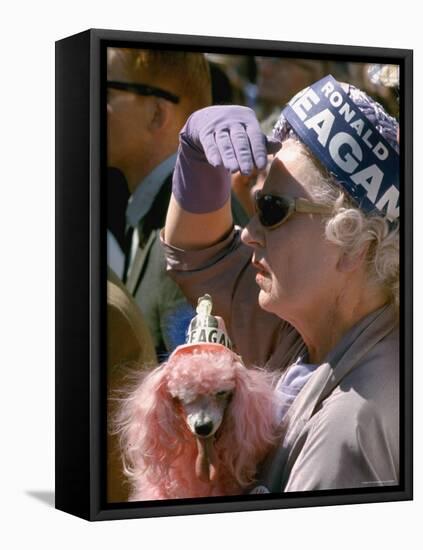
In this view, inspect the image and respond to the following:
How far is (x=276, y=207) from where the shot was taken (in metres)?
6.68

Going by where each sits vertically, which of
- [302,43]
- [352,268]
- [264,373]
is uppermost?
[302,43]

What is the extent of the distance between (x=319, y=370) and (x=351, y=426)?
264mm

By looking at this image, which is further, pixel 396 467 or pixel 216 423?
pixel 396 467

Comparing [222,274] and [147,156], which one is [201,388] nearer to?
[222,274]

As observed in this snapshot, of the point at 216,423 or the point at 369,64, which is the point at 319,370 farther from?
the point at 369,64

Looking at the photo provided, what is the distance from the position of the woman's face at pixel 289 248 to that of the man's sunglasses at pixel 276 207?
0.06ft

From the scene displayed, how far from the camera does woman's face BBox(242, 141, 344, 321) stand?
668 cm

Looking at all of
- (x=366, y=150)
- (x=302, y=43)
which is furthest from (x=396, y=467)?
(x=302, y=43)

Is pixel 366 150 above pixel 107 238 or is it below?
above

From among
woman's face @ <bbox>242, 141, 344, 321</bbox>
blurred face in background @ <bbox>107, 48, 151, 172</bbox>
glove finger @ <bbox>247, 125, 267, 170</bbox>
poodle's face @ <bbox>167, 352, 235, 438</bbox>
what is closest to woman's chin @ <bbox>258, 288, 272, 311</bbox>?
woman's face @ <bbox>242, 141, 344, 321</bbox>

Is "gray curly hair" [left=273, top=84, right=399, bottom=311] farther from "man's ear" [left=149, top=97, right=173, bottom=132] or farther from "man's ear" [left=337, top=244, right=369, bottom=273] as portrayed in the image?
"man's ear" [left=149, top=97, right=173, bottom=132]

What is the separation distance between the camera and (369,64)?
700 centimetres

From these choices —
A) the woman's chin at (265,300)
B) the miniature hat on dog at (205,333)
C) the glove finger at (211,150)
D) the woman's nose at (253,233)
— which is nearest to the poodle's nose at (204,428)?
the miniature hat on dog at (205,333)

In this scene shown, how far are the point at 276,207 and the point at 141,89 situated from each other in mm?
734
